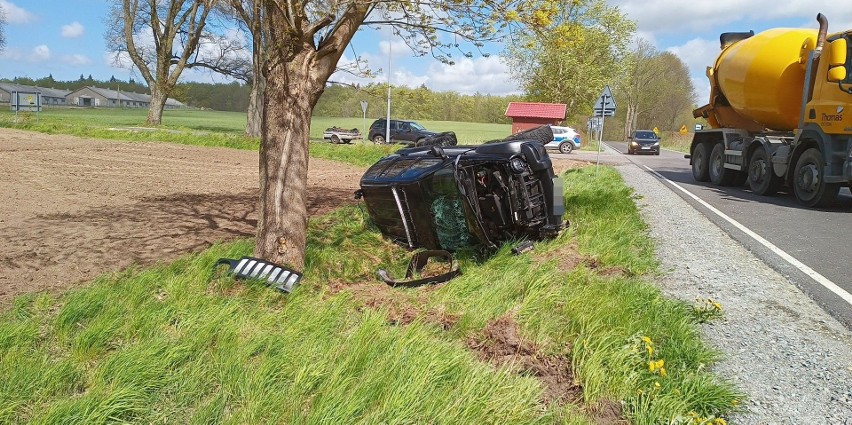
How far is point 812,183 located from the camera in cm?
1055

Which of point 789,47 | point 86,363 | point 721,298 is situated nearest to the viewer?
point 86,363

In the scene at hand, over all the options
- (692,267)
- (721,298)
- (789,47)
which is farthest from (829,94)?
(721,298)

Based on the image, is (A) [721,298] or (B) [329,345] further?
(A) [721,298]

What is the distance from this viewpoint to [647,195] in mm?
11695

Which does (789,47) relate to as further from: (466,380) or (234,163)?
(234,163)

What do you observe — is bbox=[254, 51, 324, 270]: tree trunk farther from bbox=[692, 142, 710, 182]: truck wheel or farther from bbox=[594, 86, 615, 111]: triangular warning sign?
bbox=[692, 142, 710, 182]: truck wheel

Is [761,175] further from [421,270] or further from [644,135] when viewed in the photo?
[644,135]

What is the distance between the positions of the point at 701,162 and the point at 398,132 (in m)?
23.2

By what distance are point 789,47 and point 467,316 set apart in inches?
429

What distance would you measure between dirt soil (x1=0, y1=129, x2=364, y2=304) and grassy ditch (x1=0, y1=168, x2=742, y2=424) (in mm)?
1103

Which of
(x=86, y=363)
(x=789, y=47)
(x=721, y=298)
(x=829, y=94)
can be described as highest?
(x=789, y=47)

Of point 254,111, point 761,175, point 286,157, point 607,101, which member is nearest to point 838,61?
point 761,175

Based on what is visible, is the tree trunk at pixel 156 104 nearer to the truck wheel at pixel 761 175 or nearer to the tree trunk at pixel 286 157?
the truck wheel at pixel 761 175

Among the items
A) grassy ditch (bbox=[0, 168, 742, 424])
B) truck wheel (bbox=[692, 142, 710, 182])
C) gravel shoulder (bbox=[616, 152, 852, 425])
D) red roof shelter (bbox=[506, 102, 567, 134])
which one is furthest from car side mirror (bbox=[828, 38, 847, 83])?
red roof shelter (bbox=[506, 102, 567, 134])
